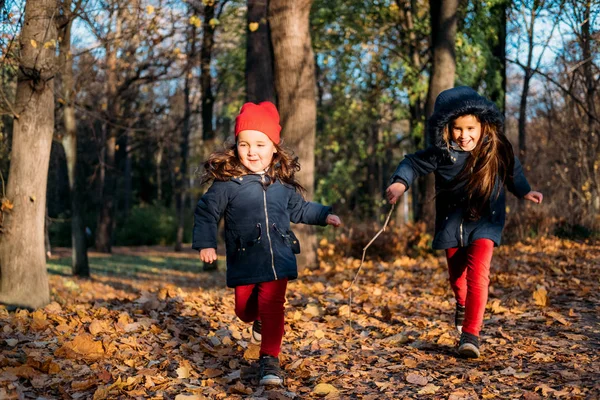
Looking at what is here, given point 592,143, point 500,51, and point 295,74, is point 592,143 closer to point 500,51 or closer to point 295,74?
point 500,51

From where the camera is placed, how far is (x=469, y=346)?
468 cm

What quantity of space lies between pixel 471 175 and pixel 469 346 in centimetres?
127

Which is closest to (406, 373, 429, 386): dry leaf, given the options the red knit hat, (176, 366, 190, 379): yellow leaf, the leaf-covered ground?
the leaf-covered ground

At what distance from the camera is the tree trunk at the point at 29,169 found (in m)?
6.98

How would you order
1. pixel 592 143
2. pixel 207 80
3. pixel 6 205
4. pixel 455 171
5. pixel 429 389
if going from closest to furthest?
pixel 429 389, pixel 455 171, pixel 6 205, pixel 592 143, pixel 207 80

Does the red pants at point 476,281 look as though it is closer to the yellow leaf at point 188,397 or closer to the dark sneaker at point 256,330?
the dark sneaker at point 256,330

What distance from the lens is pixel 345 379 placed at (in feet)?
14.4

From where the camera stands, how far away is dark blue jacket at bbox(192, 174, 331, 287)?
13.9ft

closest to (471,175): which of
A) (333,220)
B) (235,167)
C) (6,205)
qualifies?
(333,220)

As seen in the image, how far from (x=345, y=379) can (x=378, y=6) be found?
13841 millimetres

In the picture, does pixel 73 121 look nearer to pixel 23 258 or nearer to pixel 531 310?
pixel 23 258

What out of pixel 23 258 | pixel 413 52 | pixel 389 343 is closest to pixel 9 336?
pixel 23 258

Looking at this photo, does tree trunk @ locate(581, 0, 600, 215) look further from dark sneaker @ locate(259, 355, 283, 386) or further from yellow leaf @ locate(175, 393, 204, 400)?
yellow leaf @ locate(175, 393, 204, 400)

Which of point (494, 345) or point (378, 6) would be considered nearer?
point (494, 345)
